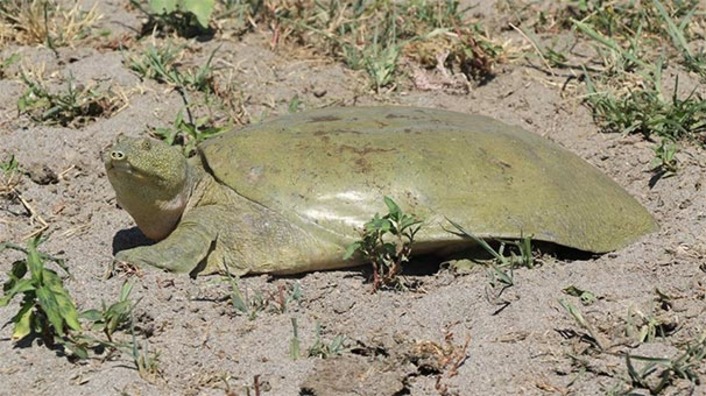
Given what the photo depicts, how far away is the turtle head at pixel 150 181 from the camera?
13.5ft

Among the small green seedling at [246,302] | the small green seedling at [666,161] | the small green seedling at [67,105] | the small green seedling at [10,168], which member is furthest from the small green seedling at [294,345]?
the small green seedling at [67,105]

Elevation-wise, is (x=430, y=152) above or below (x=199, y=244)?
above

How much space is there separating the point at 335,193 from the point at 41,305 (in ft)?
3.80

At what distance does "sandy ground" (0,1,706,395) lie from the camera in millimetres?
3445

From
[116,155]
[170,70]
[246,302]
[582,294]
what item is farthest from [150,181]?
[582,294]

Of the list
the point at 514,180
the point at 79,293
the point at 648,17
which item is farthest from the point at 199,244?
the point at 648,17

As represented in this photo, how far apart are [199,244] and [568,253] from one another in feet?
4.46

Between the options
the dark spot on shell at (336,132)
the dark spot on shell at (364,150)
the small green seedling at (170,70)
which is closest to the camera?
the dark spot on shell at (364,150)

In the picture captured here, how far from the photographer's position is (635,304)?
12.4 ft

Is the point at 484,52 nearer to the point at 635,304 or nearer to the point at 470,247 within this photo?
the point at 470,247

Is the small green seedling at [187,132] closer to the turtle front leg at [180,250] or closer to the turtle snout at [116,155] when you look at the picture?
the turtle front leg at [180,250]

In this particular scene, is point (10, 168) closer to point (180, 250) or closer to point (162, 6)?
point (180, 250)

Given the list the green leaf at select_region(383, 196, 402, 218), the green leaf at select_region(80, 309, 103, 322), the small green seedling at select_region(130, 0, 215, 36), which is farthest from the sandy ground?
the small green seedling at select_region(130, 0, 215, 36)

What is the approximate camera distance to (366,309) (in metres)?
3.92
